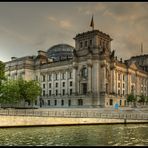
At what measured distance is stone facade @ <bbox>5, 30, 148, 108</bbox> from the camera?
89438 mm

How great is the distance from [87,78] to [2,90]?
3726 cm

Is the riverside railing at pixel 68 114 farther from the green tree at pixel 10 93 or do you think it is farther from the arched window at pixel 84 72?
the arched window at pixel 84 72

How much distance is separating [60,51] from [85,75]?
34302mm

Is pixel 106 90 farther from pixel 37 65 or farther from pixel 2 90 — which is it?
pixel 2 90

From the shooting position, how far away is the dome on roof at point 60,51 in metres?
122

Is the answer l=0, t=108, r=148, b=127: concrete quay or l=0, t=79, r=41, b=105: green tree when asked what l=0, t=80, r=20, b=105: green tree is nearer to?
l=0, t=79, r=41, b=105: green tree

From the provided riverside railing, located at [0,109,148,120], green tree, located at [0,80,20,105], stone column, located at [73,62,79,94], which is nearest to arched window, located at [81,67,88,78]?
stone column, located at [73,62,79,94]

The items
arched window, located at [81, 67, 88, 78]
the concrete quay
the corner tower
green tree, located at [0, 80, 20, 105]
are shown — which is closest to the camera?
the concrete quay

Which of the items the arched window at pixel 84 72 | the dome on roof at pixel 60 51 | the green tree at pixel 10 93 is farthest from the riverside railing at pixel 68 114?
the dome on roof at pixel 60 51

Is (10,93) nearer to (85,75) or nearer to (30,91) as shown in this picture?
(30,91)

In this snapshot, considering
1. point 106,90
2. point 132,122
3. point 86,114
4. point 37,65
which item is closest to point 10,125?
point 86,114

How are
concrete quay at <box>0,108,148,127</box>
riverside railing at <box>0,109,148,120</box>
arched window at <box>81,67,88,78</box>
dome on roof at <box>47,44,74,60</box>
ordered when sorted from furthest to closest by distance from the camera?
1. dome on roof at <box>47,44,74,60</box>
2. arched window at <box>81,67,88,78</box>
3. riverside railing at <box>0,109,148,120</box>
4. concrete quay at <box>0,108,148,127</box>

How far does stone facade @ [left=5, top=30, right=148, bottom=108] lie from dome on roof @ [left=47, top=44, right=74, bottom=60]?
12745 millimetres

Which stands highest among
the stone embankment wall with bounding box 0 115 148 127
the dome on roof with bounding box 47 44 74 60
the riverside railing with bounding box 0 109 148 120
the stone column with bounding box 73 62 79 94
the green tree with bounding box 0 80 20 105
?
the dome on roof with bounding box 47 44 74 60
